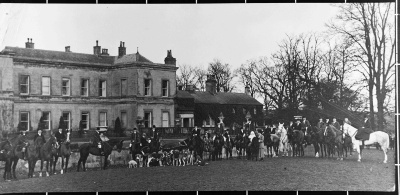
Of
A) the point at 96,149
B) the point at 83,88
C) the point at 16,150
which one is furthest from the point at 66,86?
the point at 16,150

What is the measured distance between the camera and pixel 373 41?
36.8ft

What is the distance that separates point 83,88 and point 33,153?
1732mm

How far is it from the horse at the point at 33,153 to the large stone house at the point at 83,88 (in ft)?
1.04

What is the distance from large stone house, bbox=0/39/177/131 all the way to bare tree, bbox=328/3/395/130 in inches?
155

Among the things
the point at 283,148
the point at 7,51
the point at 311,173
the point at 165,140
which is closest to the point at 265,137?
the point at 283,148

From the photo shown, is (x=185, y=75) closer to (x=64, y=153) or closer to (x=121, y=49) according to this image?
(x=121, y=49)

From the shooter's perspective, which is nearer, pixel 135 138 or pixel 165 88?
pixel 135 138

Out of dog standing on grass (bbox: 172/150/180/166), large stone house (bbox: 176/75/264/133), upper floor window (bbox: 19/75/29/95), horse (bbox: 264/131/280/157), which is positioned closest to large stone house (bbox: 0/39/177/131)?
upper floor window (bbox: 19/75/29/95)

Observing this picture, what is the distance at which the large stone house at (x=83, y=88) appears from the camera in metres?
10.9

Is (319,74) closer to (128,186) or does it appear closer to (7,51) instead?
(128,186)

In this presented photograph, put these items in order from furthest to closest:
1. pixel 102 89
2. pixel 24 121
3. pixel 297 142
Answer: pixel 297 142 → pixel 102 89 → pixel 24 121

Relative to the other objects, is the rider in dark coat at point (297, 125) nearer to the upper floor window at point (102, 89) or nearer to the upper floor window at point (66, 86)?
the upper floor window at point (102, 89)

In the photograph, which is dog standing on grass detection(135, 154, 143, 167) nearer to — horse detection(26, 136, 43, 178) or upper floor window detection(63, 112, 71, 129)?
upper floor window detection(63, 112, 71, 129)

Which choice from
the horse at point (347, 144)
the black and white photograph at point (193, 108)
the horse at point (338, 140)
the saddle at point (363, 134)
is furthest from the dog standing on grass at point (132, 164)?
the saddle at point (363, 134)
